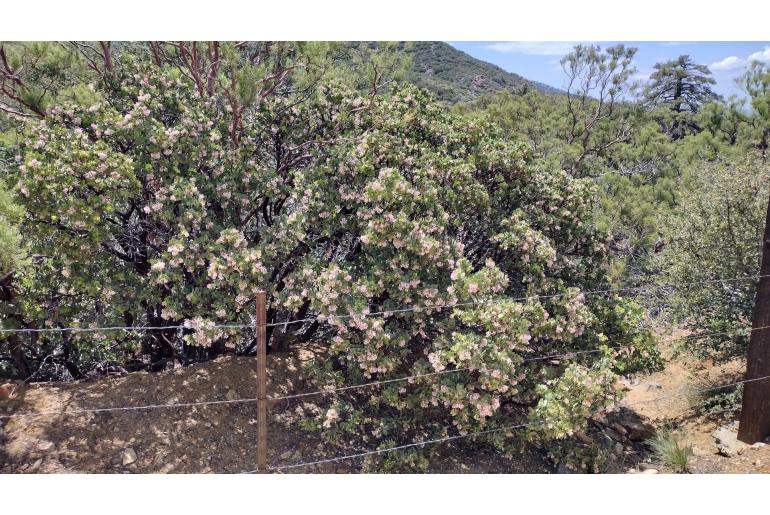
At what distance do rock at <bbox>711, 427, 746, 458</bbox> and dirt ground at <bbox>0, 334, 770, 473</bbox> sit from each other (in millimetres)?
79

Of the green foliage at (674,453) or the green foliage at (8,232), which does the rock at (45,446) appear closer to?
the green foliage at (8,232)

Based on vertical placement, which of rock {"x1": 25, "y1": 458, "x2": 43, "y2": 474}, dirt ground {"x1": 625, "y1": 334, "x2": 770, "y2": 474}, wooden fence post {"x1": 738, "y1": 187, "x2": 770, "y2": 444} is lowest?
dirt ground {"x1": 625, "y1": 334, "x2": 770, "y2": 474}

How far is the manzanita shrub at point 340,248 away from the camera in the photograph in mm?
5480

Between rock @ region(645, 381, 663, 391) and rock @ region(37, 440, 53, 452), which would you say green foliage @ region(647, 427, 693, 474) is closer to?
rock @ region(645, 381, 663, 391)

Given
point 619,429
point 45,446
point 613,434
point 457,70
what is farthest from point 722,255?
point 457,70

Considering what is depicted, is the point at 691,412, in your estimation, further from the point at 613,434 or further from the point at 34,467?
the point at 34,467

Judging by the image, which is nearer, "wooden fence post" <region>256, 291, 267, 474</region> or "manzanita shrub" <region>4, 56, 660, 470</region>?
"wooden fence post" <region>256, 291, 267, 474</region>

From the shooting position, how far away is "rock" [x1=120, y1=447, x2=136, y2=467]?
537 centimetres

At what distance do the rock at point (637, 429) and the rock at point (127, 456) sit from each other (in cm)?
563

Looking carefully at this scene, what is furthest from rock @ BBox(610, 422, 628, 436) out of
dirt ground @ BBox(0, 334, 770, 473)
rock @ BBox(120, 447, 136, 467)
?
rock @ BBox(120, 447, 136, 467)

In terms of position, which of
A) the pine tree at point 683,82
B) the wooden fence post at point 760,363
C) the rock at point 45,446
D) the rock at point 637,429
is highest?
the pine tree at point 683,82

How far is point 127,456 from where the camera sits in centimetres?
539

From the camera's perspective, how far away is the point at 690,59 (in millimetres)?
30656

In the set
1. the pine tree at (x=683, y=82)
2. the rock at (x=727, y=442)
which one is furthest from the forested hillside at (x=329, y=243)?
the pine tree at (x=683, y=82)
